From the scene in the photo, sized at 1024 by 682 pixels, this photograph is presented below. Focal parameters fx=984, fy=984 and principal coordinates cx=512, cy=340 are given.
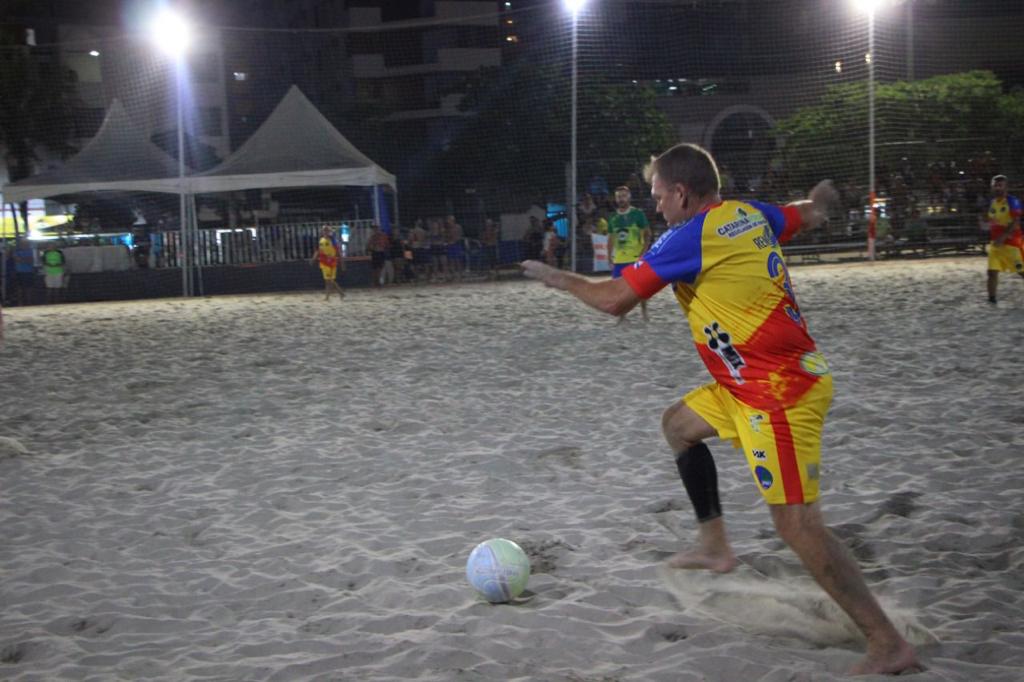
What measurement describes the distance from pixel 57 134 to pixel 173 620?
36.5m

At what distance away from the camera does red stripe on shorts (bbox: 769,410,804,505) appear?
3.00m

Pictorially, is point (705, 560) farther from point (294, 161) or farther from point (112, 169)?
point (112, 169)

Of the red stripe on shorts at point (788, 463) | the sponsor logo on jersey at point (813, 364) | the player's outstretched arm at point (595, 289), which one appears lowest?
the red stripe on shorts at point (788, 463)

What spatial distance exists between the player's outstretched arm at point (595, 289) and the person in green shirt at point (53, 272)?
75.5 ft

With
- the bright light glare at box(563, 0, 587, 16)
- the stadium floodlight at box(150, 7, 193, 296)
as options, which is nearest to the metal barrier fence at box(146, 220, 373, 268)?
the stadium floodlight at box(150, 7, 193, 296)

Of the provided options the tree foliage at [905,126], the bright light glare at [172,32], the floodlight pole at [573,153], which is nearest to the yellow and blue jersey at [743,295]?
the floodlight pole at [573,153]

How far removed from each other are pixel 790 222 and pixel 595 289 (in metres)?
0.87

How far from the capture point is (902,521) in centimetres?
442

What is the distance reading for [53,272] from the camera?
23.5m

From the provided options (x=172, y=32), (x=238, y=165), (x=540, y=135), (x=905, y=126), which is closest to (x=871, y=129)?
(x=905, y=126)

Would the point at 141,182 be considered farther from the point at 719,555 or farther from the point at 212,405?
the point at 719,555

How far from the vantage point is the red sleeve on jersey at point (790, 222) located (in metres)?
3.57

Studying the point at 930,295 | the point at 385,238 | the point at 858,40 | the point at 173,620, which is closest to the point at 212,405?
the point at 173,620

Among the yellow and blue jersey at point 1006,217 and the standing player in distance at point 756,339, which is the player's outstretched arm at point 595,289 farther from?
the yellow and blue jersey at point 1006,217
